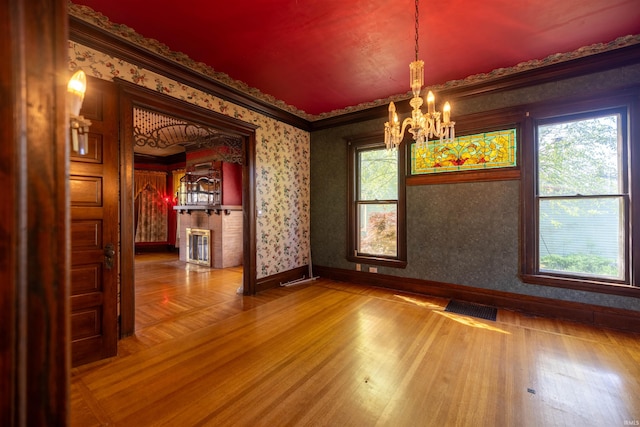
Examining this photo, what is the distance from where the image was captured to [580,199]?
3.00 m

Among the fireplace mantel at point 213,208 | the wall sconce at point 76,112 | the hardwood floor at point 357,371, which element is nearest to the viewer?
the wall sconce at point 76,112

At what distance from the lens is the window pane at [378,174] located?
4.21 meters

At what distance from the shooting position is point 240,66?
3.05 meters

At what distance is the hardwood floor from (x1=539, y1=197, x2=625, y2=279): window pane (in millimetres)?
640

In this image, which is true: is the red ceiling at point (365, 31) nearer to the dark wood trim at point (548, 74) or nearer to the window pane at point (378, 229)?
the dark wood trim at point (548, 74)

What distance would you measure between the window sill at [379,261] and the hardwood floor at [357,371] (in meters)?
0.79

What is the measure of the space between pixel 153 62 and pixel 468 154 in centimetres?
378

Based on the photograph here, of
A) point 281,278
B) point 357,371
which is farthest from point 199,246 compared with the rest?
point 357,371

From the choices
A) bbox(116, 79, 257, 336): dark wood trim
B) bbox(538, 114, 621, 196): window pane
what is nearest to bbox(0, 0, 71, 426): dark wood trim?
bbox(116, 79, 257, 336): dark wood trim

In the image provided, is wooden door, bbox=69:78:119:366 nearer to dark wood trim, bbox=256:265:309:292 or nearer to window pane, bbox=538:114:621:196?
dark wood trim, bbox=256:265:309:292

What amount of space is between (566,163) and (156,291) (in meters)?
5.57

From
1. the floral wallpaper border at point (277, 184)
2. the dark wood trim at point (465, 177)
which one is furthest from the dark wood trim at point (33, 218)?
the dark wood trim at point (465, 177)

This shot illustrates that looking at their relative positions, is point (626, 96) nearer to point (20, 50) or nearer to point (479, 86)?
point (479, 86)

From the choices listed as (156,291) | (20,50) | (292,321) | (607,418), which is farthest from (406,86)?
(156,291)
